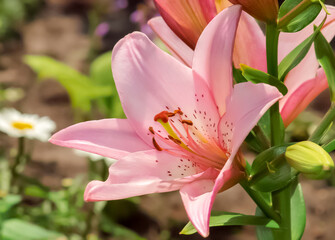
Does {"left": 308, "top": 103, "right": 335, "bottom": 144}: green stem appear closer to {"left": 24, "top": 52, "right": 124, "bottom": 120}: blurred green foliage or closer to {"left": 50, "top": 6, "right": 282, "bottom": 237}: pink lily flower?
{"left": 50, "top": 6, "right": 282, "bottom": 237}: pink lily flower

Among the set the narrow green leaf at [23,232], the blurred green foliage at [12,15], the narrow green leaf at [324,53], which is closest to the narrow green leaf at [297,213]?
the narrow green leaf at [324,53]

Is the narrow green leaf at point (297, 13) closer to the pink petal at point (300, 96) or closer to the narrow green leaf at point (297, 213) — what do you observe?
the pink petal at point (300, 96)

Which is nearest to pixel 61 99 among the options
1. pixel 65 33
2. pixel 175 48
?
pixel 65 33

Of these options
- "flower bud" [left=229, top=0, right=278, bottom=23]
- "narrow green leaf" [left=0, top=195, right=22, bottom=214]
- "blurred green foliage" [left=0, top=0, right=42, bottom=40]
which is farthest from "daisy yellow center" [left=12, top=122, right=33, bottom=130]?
"blurred green foliage" [left=0, top=0, right=42, bottom=40]

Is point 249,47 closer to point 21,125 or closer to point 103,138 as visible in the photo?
point 103,138

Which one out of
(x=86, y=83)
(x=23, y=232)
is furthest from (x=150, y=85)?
(x=86, y=83)

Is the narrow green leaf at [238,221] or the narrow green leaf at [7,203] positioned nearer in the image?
the narrow green leaf at [238,221]

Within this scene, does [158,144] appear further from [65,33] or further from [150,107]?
[65,33]
